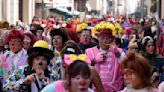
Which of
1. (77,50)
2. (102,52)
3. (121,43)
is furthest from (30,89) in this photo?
(121,43)

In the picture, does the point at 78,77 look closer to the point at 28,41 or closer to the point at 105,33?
the point at 105,33

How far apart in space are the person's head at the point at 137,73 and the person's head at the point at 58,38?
110 inches

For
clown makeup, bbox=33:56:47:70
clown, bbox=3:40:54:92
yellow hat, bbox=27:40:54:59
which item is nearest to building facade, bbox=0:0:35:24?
yellow hat, bbox=27:40:54:59

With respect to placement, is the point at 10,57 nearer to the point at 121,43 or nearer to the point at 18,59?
the point at 18,59

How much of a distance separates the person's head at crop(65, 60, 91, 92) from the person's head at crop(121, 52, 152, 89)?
26.4 inches

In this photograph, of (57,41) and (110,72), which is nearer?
(110,72)

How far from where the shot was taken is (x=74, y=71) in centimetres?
420

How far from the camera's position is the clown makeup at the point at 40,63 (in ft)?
18.3

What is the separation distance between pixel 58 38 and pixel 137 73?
3.05m

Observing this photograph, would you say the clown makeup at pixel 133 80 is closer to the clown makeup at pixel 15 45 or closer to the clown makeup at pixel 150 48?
the clown makeup at pixel 15 45

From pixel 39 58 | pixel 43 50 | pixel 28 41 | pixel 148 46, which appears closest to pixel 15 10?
pixel 28 41

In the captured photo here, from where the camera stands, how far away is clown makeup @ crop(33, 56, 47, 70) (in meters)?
5.58

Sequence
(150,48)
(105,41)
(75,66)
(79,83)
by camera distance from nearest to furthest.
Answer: (79,83), (75,66), (105,41), (150,48)

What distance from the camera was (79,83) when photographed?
4.12 m
